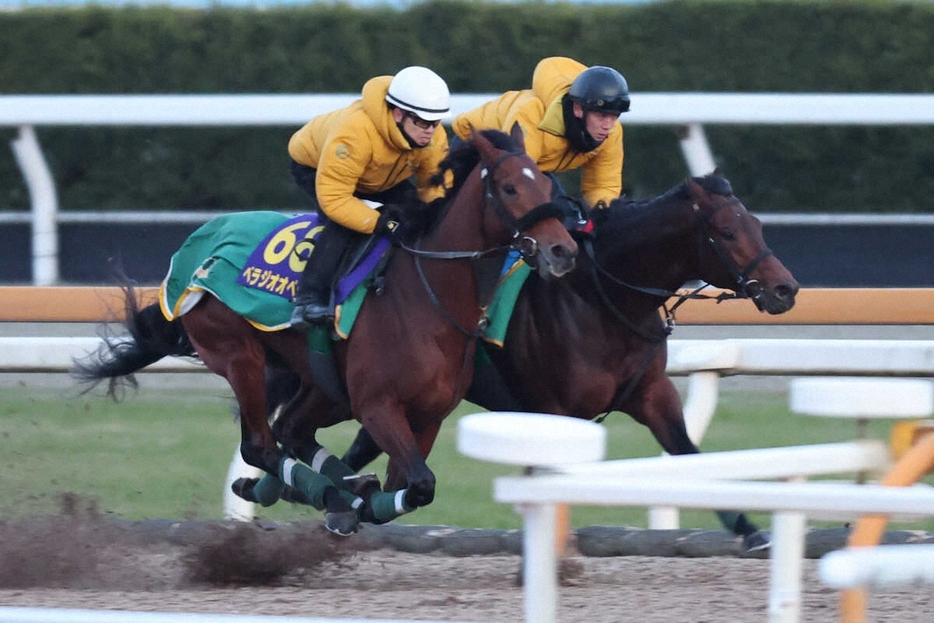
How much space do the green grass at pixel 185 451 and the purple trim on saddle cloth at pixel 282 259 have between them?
2.80ft

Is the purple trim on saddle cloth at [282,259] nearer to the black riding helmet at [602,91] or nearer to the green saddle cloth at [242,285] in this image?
the green saddle cloth at [242,285]

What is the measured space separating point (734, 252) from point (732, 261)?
3 centimetres

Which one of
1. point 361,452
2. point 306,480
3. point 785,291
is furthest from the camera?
point 361,452

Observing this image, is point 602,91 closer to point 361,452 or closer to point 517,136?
point 517,136

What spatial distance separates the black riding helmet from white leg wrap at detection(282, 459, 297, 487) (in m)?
1.44

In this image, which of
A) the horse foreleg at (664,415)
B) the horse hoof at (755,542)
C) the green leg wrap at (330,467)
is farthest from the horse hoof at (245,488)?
the horse hoof at (755,542)

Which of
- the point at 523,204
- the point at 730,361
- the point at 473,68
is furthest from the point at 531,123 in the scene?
the point at 473,68

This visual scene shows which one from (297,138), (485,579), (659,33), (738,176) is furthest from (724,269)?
(659,33)

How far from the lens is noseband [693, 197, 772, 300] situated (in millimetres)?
4156

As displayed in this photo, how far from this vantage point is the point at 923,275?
6.08 m

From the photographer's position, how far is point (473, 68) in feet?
28.5

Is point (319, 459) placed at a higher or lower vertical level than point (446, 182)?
lower

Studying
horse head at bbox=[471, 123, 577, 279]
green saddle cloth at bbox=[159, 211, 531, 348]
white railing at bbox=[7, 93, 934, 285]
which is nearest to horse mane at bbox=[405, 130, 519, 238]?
horse head at bbox=[471, 123, 577, 279]

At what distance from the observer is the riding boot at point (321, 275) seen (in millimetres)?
4398
